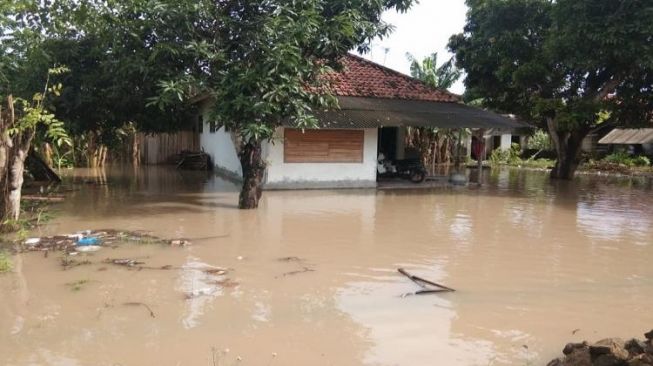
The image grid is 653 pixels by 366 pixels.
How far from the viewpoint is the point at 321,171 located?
15844mm

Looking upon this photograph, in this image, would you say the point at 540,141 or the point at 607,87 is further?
the point at 540,141

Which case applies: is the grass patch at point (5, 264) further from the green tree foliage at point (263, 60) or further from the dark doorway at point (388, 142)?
the dark doorway at point (388, 142)

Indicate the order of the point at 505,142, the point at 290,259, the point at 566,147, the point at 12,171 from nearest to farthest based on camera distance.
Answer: the point at 290,259, the point at 12,171, the point at 566,147, the point at 505,142

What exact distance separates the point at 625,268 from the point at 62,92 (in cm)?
1229

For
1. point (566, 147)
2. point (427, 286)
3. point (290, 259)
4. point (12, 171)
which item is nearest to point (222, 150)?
point (12, 171)

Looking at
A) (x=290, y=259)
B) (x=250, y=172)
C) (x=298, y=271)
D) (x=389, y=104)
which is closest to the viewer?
(x=298, y=271)

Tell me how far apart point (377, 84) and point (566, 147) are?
313 inches

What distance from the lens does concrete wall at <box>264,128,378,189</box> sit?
1517 centimetres

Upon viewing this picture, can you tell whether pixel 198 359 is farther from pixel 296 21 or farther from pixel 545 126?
pixel 545 126

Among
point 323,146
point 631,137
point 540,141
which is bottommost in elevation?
point 323,146

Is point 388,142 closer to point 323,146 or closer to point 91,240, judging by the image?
point 323,146

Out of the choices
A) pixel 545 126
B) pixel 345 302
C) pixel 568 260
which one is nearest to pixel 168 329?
pixel 345 302

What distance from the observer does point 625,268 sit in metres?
7.20

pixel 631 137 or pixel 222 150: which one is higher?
pixel 631 137
